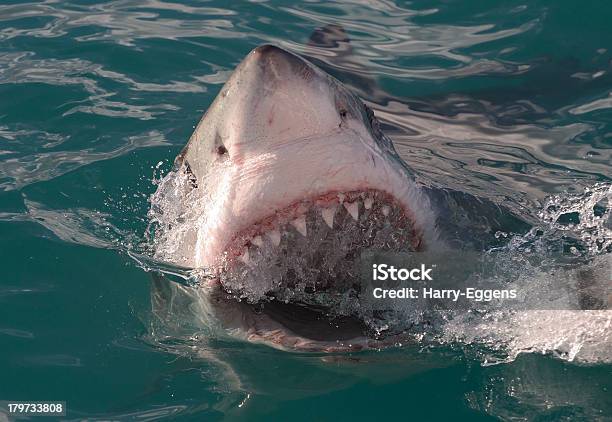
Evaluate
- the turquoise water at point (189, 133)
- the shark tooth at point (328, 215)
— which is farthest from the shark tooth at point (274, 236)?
the turquoise water at point (189, 133)

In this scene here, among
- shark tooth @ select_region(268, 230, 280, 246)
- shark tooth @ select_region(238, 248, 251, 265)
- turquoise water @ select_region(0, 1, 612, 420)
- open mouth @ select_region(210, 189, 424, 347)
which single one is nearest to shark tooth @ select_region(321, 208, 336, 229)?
open mouth @ select_region(210, 189, 424, 347)

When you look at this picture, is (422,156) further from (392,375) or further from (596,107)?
(392,375)

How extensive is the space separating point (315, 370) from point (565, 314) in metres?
0.83

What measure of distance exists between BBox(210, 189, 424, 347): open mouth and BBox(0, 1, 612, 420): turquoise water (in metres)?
0.15

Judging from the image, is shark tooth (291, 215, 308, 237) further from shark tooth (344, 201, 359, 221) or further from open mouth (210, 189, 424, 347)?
shark tooth (344, 201, 359, 221)

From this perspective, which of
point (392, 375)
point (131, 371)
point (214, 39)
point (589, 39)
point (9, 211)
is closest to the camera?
point (392, 375)

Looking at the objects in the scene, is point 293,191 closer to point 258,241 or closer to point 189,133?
point 258,241

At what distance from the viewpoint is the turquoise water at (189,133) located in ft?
8.95

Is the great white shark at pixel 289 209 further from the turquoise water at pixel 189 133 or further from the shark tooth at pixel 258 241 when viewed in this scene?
the turquoise water at pixel 189 133

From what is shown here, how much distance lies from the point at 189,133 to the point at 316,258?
247cm

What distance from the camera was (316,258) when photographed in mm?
2859

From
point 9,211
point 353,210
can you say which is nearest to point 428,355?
point 353,210

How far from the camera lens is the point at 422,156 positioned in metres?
4.30

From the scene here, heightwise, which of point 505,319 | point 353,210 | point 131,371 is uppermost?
point 353,210
